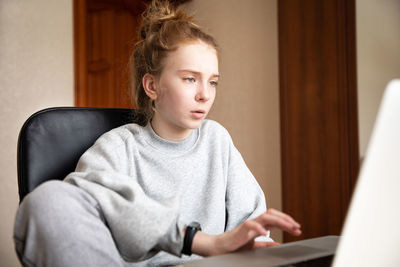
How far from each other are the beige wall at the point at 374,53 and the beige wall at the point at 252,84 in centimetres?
67

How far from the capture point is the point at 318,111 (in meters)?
2.31

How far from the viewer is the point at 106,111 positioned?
1115 mm

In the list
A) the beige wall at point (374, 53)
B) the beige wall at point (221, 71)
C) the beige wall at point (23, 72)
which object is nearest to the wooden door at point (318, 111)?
the beige wall at point (374, 53)

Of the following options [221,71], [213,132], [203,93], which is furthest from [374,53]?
[203,93]

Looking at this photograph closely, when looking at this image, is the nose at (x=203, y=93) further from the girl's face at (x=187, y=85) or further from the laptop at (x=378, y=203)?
the laptop at (x=378, y=203)

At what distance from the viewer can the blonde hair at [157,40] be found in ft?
3.51

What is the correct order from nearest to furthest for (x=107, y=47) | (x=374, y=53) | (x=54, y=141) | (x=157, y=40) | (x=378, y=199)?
1. (x=378, y=199)
2. (x=54, y=141)
3. (x=157, y=40)
4. (x=374, y=53)
5. (x=107, y=47)

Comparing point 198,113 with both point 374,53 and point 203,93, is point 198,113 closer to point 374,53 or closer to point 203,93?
point 203,93

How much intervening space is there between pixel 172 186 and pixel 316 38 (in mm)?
1747

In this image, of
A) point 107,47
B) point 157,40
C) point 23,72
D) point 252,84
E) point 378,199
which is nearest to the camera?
point 378,199

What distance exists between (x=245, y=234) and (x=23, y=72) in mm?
2153

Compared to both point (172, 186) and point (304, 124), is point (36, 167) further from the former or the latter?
point (304, 124)

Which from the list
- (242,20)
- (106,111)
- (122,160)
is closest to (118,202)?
(122,160)

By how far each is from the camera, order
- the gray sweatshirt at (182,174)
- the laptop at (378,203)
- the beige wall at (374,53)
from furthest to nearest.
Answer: the beige wall at (374,53) < the gray sweatshirt at (182,174) < the laptop at (378,203)
